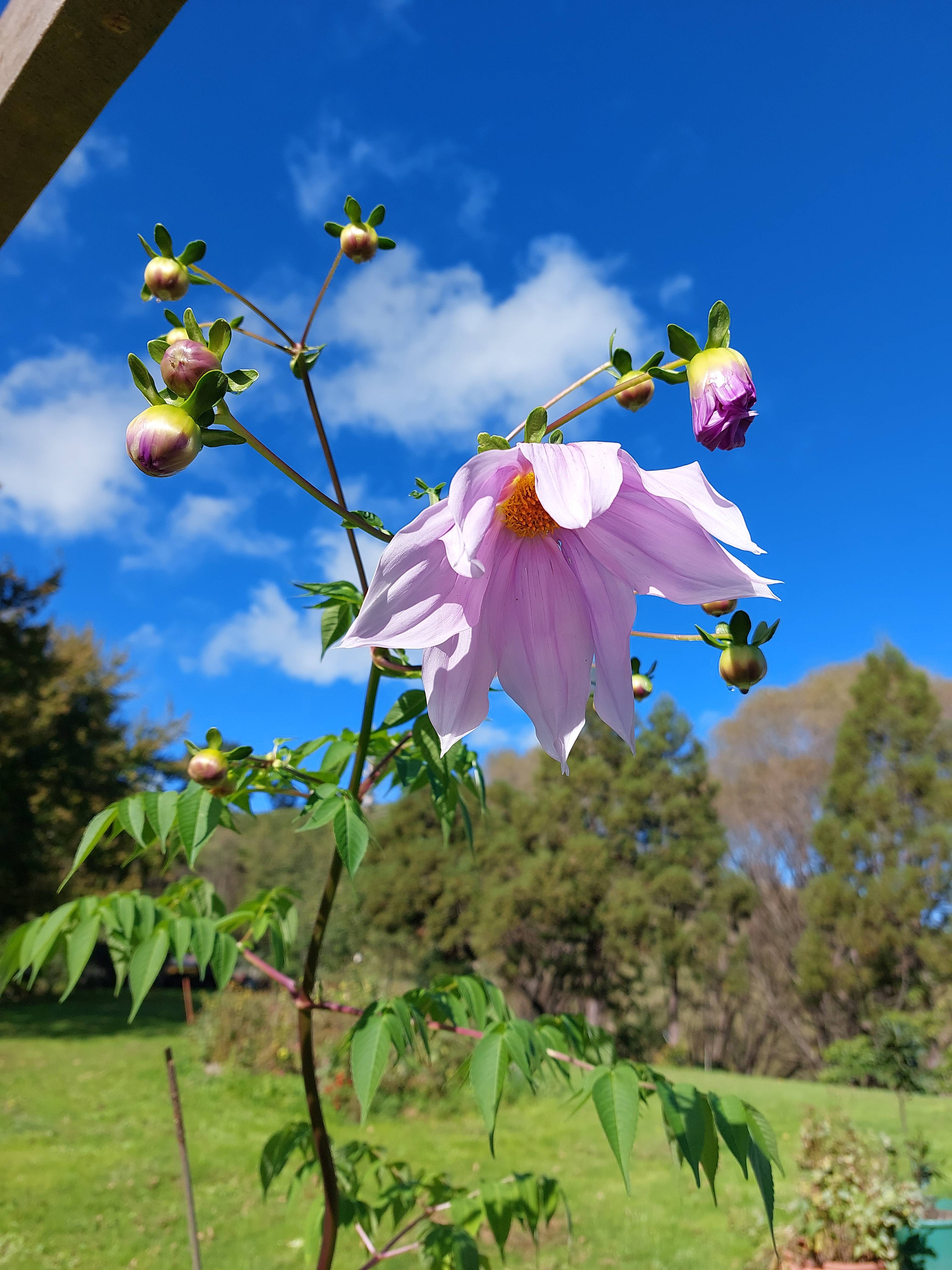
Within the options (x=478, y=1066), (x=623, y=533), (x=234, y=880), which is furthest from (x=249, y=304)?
(x=234, y=880)

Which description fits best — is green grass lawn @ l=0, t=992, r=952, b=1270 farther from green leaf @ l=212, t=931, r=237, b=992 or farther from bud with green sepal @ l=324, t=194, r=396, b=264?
bud with green sepal @ l=324, t=194, r=396, b=264

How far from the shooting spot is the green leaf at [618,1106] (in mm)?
1072

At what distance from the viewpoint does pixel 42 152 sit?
34.0 inches

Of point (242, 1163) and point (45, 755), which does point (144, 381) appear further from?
point (45, 755)

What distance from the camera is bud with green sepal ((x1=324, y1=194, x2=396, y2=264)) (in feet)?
4.01

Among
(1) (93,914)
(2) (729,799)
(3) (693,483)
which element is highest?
(2) (729,799)

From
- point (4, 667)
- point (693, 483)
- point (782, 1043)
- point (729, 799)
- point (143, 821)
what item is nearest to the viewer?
point (693, 483)

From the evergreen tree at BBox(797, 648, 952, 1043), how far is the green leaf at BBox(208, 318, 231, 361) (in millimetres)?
13208

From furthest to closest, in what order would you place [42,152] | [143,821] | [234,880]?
[234,880], [143,821], [42,152]

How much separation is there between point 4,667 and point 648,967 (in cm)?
1118

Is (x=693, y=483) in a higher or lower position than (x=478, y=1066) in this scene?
higher

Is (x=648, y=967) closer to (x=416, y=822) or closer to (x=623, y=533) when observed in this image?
(x=416, y=822)

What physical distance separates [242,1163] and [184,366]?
6.70 meters

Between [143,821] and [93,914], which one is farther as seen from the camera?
[93,914]
